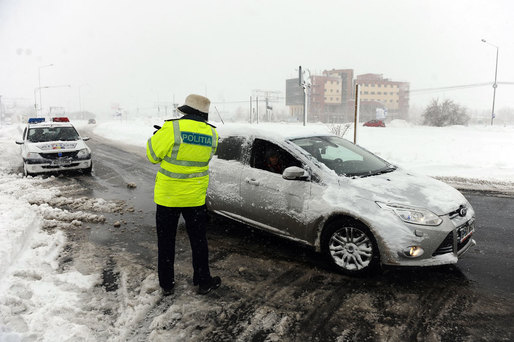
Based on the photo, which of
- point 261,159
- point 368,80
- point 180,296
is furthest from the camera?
point 368,80

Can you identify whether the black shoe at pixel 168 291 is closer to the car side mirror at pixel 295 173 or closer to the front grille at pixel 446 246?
the car side mirror at pixel 295 173

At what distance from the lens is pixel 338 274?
4.14 meters

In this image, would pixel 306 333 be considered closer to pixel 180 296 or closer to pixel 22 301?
pixel 180 296

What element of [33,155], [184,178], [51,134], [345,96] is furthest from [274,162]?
[345,96]

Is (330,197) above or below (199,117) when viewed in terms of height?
below

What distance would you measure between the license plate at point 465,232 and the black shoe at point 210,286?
258 cm

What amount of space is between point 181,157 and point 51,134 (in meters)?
9.39

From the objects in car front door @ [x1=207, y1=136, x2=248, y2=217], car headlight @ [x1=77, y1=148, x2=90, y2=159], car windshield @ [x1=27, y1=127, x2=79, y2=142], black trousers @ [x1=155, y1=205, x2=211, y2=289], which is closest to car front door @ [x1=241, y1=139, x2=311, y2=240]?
car front door @ [x1=207, y1=136, x2=248, y2=217]

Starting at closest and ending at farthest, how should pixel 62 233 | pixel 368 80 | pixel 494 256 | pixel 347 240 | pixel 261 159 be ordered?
pixel 347 240 → pixel 494 256 → pixel 261 159 → pixel 62 233 → pixel 368 80

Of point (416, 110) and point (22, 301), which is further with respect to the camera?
point (416, 110)

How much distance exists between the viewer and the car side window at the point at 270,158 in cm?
466

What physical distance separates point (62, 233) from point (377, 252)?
4540mm

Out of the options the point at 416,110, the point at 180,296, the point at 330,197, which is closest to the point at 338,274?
the point at 330,197

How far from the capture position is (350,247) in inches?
159
